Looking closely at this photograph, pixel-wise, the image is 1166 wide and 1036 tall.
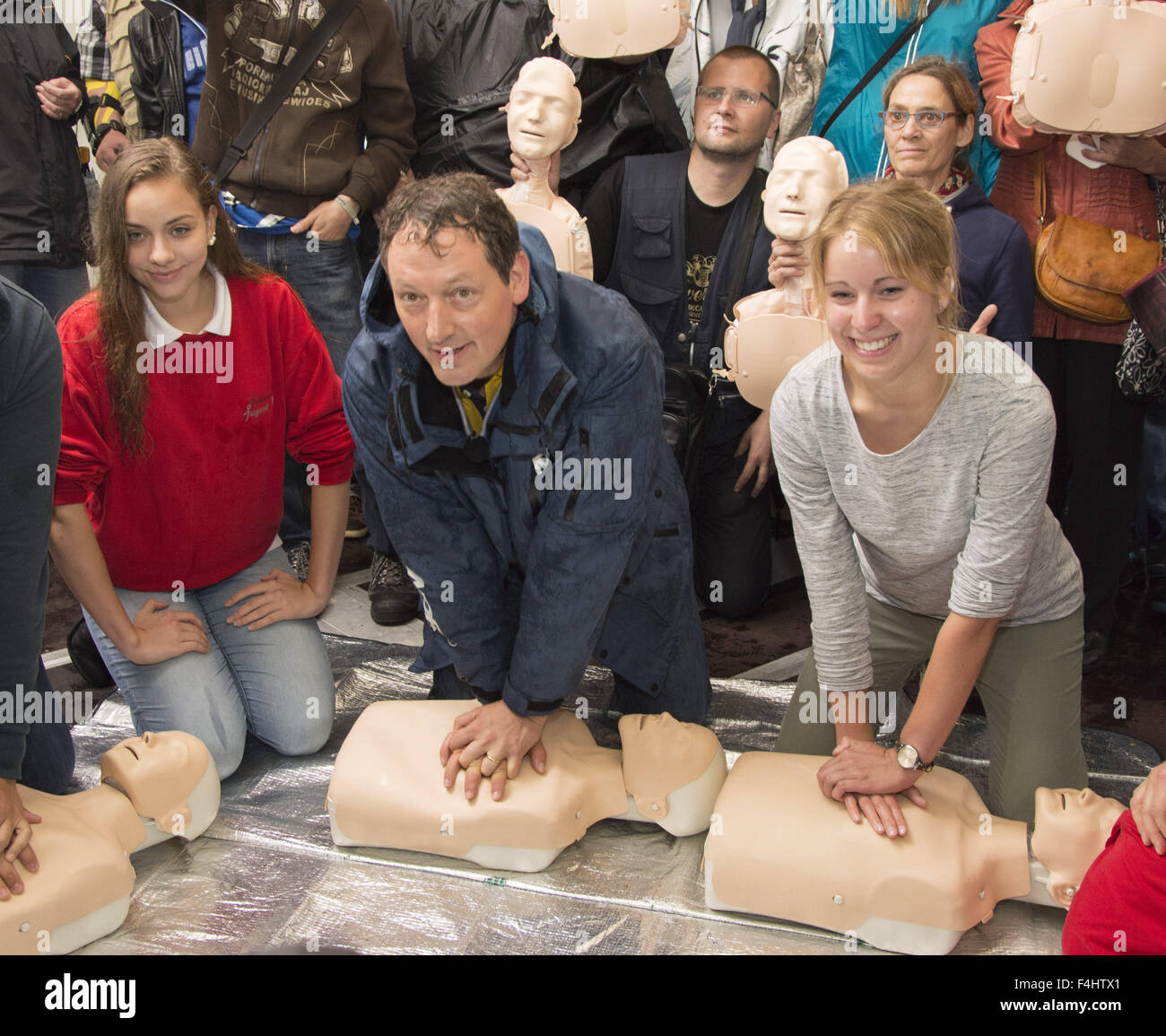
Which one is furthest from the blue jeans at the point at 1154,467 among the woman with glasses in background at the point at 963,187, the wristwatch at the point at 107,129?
the wristwatch at the point at 107,129

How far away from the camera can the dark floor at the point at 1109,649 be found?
2.51 m

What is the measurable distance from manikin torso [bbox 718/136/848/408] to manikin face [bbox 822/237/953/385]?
2.21ft

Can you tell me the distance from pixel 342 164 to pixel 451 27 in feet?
1.61

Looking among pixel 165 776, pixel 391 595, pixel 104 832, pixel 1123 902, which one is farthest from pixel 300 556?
pixel 1123 902

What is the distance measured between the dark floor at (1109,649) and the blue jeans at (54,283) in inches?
32.9

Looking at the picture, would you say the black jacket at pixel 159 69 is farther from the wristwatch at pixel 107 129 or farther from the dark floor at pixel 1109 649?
the dark floor at pixel 1109 649

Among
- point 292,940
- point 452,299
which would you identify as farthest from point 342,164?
point 292,940

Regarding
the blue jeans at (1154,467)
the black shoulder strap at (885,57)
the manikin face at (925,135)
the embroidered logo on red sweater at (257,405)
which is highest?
the black shoulder strap at (885,57)

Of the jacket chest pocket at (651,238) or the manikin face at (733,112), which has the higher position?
the manikin face at (733,112)

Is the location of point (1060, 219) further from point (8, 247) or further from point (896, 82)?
point (8, 247)

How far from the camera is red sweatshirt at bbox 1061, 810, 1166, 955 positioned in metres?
1.41

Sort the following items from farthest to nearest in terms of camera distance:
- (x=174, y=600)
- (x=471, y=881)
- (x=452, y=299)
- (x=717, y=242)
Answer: (x=717, y=242) < (x=174, y=600) < (x=471, y=881) < (x=452, y=299)

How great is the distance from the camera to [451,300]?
1.65m
